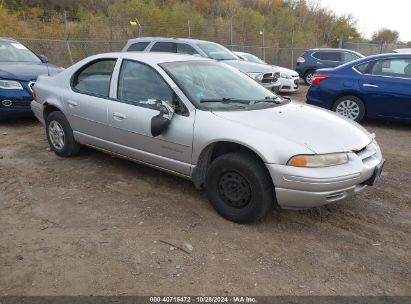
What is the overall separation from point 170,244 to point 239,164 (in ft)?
3.03

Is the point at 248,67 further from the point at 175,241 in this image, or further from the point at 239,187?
the point at 175,241

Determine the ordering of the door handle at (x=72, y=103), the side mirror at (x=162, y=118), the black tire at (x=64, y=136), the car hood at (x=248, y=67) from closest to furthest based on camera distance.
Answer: the side mirror at (x=162, y=118), the door handle at (x=72, y=103), the black tire at (x=64, y=136), the car hood at (x=248, y=67)

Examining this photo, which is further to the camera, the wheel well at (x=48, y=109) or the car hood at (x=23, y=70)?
the car hood at (x=23, y=70)

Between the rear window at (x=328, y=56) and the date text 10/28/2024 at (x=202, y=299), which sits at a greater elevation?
the rear window at (x=328, y=56)

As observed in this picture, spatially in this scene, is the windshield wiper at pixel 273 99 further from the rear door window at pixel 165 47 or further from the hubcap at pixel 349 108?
the rear door window at pixel 165 47

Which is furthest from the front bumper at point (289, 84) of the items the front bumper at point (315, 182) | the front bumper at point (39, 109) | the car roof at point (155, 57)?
the front bumper at point (315, 182)

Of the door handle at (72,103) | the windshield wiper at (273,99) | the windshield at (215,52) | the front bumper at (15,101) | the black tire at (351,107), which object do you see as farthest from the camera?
the windshield at (215,52)

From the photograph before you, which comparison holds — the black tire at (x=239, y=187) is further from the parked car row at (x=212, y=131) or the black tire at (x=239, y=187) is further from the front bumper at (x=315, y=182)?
the front bumper at (x=315, y=182)

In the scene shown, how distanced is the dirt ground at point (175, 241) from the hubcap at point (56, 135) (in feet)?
2.10

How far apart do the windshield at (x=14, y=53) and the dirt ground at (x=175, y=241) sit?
4319mm

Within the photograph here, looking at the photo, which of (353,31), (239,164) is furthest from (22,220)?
(353,31)

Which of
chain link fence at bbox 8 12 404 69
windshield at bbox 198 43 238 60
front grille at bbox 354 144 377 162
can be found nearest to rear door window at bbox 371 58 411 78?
windshield at bbox 198 43 238 60

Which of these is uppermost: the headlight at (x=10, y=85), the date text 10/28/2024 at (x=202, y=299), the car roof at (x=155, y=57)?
the car roof at (x=155, y=57)

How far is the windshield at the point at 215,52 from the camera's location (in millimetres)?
10113
